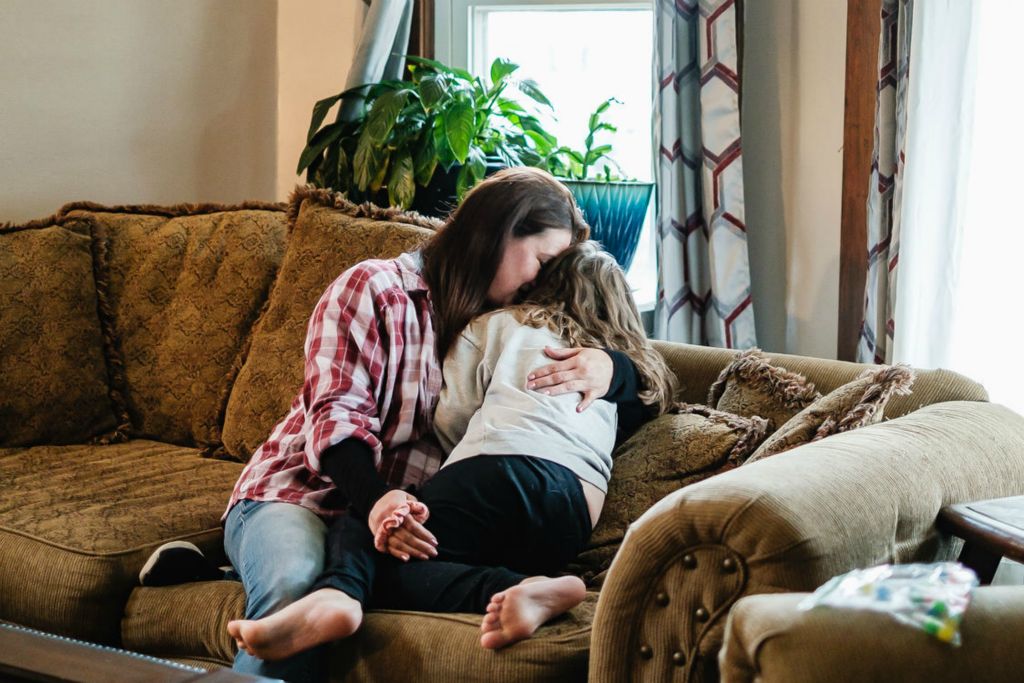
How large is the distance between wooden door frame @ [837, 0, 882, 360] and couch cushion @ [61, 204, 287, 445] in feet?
4.24

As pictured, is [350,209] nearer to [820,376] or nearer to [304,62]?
[820,376]

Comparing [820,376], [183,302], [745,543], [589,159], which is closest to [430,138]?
[589,159]

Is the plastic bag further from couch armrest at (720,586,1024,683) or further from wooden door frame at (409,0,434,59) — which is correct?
wooden door frame at (409,0,434,59)

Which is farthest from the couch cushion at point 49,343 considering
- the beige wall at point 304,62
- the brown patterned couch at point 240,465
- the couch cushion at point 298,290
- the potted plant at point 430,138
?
the beige wall at point 304,62

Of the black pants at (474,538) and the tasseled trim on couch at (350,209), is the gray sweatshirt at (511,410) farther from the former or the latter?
the tasseled trim on couch at (350,209)

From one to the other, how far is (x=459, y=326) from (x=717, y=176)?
38.1 inches

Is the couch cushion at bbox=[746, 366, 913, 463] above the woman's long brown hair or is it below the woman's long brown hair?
below

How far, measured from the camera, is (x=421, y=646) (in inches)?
53.1

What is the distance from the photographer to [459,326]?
1828 millimetres

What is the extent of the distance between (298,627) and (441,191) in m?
1.59

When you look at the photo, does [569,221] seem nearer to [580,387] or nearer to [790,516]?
[580,387]

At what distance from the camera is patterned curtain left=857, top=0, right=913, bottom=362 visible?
7.41 feet

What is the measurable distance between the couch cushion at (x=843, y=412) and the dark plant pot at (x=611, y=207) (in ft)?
3.04

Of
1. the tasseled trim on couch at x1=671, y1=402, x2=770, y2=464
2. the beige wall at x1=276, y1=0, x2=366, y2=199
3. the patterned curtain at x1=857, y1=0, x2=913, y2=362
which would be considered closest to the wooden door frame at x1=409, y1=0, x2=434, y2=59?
the beige wall at x1=276, y1=0, x2=366, y2=199
